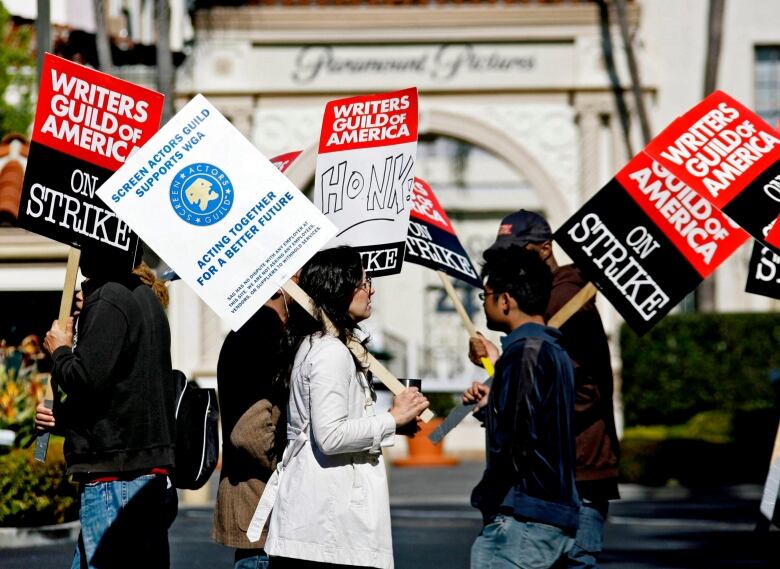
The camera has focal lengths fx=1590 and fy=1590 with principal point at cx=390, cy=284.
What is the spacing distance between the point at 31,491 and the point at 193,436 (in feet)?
19.6

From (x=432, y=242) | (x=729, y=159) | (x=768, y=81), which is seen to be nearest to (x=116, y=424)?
(x=432, y=242)

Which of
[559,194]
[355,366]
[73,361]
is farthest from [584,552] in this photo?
[559,194]

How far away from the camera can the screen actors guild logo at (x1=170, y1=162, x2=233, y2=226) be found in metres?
5.97

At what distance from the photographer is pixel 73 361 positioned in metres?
5.82

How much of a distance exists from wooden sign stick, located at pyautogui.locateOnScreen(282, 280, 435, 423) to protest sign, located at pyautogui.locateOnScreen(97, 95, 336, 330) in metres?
0.19

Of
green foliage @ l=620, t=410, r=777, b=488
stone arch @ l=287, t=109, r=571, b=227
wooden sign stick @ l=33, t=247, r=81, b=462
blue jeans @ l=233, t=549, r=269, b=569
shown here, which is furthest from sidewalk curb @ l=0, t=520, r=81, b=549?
stone arch @ l=287, t=109, r=571, b=227

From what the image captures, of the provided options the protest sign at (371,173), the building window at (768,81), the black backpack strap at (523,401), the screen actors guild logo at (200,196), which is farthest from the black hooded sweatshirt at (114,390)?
the building window at (768,81)

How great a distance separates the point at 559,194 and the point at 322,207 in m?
20.5

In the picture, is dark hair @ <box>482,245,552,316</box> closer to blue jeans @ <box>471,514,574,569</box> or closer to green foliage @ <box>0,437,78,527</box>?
blue jeans @ <box>471,514,574,569</box>

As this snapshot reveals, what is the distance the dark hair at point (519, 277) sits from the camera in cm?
553

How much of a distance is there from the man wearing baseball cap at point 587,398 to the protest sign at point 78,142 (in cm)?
159

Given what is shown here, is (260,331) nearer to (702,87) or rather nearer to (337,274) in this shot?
(337,274)

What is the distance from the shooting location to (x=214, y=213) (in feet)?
19.6

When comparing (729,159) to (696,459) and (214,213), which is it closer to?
(214,213)
